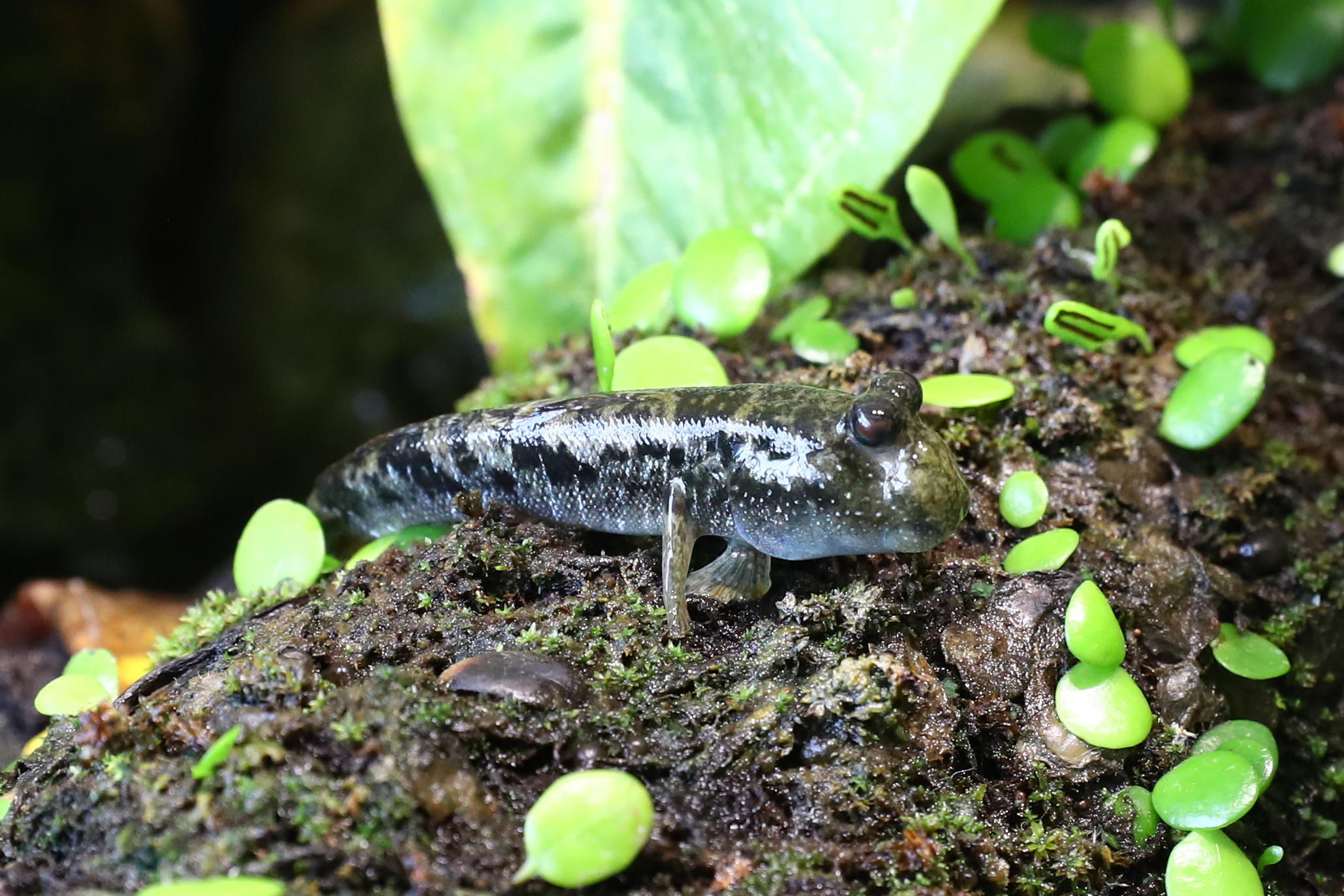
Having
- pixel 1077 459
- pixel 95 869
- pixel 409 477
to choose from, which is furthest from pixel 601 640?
pixel 1077 459

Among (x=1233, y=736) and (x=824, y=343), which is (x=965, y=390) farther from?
(x=1233, y=736)

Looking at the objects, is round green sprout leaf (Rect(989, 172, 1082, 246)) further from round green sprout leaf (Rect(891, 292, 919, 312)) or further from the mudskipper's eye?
the mudskipper's eye

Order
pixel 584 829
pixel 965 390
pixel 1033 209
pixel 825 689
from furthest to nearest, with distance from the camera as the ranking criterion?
pixel 1033 209 < pixel 965 390 < pixel 825 689 < pixel 584 829

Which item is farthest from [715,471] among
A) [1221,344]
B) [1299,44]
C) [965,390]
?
[1299,44]

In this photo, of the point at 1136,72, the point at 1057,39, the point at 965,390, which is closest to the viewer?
the point at 965,390

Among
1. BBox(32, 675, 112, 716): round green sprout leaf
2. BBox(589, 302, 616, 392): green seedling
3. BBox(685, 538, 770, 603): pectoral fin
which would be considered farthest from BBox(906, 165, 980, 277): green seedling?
BBox(32, 675, 112, 716): round green sprout leaf
